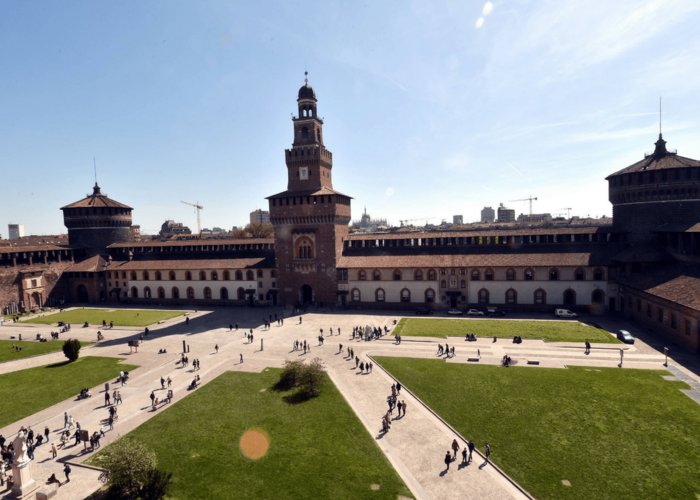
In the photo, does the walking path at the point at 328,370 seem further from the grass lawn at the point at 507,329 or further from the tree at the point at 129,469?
the tree at the point at 129,469

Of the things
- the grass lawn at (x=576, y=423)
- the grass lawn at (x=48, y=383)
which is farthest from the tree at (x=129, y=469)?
the grass lawn at (x=576, y=423)

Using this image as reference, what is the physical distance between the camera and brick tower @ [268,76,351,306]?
66.8m

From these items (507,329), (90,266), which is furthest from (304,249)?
(90,266)

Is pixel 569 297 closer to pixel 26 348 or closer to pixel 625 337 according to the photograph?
pixel 625 337

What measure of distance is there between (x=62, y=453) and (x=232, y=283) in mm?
48082

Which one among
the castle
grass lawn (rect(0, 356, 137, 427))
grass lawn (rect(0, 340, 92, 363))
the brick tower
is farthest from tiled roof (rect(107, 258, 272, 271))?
grass lawn (rect(0, 356, 137, 427))

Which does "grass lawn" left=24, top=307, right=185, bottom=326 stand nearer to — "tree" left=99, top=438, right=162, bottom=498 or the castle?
the castle

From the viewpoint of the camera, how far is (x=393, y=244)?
68812 mm

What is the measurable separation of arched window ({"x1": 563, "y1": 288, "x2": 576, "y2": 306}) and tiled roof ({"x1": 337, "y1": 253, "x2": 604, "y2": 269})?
394 centimetres

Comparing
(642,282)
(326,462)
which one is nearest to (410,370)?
(326,462)

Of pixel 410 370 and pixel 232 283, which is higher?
pixel 232 283

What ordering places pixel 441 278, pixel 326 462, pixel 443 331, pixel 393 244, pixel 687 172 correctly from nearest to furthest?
1. pixel 326 462
2. pixel 443 331
3. pixel 687 172
4. pixel 441 278
5. pixel 393 244

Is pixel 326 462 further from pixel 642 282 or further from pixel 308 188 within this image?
pixel 308 188

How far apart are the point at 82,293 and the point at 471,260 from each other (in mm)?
74446
